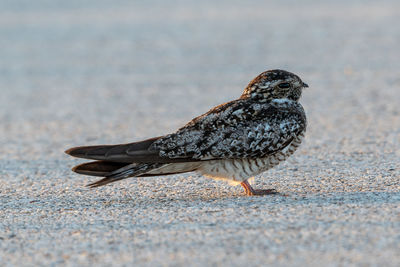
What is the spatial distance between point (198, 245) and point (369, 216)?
1.19 m

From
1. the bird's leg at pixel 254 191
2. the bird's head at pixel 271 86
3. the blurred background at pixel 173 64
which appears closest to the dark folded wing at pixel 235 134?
the bird's head at pixel 271 86

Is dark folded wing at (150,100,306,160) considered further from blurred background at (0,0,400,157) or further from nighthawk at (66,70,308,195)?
blurred background at (0,0,400,157)

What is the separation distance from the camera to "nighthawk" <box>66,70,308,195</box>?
18.0 feet

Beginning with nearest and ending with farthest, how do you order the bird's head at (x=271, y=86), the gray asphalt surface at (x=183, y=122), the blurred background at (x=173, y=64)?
1. the gray asphalt surface at (x=183, y=122)
2. the bird's head at (x=271, y=86)
3. the blurred background at (x=173, y=64)

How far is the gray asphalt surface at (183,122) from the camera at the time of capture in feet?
14.4

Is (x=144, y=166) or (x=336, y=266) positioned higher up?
(x=144, y=166)

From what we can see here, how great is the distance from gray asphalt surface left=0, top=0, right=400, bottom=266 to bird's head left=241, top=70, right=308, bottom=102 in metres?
0.76

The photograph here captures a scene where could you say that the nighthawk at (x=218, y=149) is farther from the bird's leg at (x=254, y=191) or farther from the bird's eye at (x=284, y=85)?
the bird's eye at (x=284, y=85)

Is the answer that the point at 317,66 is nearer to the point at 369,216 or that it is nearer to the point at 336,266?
the point at 369,216

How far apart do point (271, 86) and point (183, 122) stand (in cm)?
385

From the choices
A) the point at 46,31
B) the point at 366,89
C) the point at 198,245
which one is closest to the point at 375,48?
the point at 366,89

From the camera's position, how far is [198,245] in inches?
171

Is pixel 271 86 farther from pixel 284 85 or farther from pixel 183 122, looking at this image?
pixel 183 122

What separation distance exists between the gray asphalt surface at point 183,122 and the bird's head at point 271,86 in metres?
0.76
